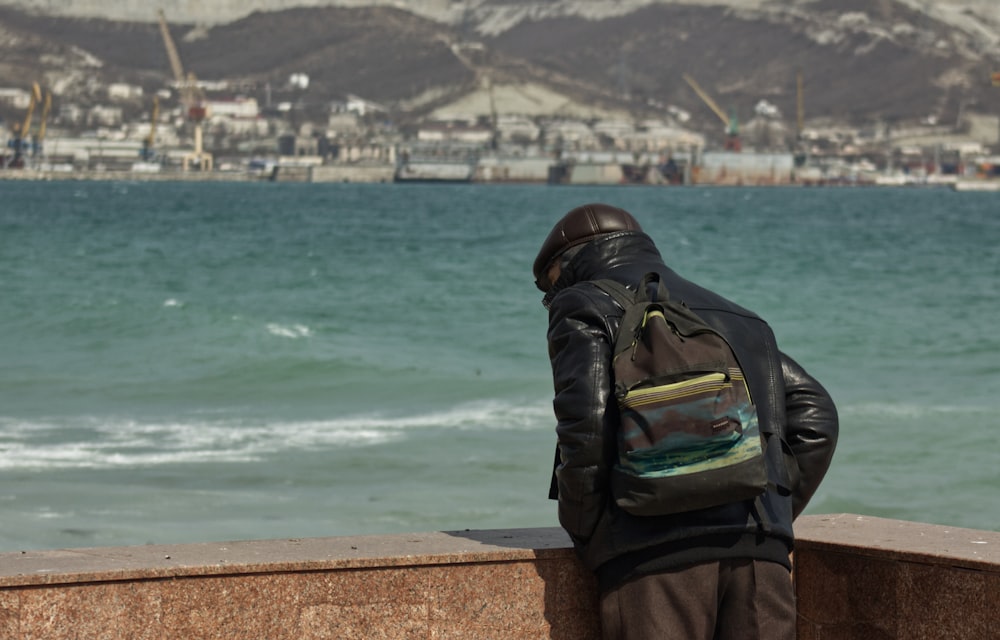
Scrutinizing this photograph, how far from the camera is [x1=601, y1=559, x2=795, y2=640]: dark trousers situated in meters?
2.59

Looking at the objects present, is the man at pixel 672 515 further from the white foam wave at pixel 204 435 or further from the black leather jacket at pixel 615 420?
the white foam wave at pixel 204 435

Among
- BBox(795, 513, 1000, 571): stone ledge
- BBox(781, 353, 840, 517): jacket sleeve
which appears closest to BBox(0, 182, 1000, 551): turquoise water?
BBox(795, 513, 1000, 571): stone ledge

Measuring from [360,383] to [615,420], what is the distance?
13258 mm

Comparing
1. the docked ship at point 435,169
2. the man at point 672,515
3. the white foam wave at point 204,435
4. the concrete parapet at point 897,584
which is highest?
the man at point 672,515

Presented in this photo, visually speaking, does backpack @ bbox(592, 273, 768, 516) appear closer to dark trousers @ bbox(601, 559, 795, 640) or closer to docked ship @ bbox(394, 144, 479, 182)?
dark trousers @ bbox(601, 559, 795, 640)

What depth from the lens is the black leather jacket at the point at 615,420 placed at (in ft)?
8.30

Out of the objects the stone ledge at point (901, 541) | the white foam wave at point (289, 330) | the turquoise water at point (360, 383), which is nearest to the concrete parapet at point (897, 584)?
the stone ledge at point (901, 541)

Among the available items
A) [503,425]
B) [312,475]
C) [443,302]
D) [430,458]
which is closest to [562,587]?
[312,475]

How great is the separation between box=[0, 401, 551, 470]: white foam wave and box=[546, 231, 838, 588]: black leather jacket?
798 cm

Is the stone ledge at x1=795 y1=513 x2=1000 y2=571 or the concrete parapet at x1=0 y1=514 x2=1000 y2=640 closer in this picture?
the concrete parapet at x1=0 y1=514 x2=1000 y2=640

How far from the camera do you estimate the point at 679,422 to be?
2439 millimetres

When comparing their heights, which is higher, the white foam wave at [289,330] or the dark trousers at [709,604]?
the dark trousers at [709,604]

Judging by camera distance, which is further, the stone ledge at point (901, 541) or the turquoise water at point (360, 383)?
the turquoise water at point (360, 383)

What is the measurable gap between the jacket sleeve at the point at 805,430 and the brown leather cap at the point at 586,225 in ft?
1.16
